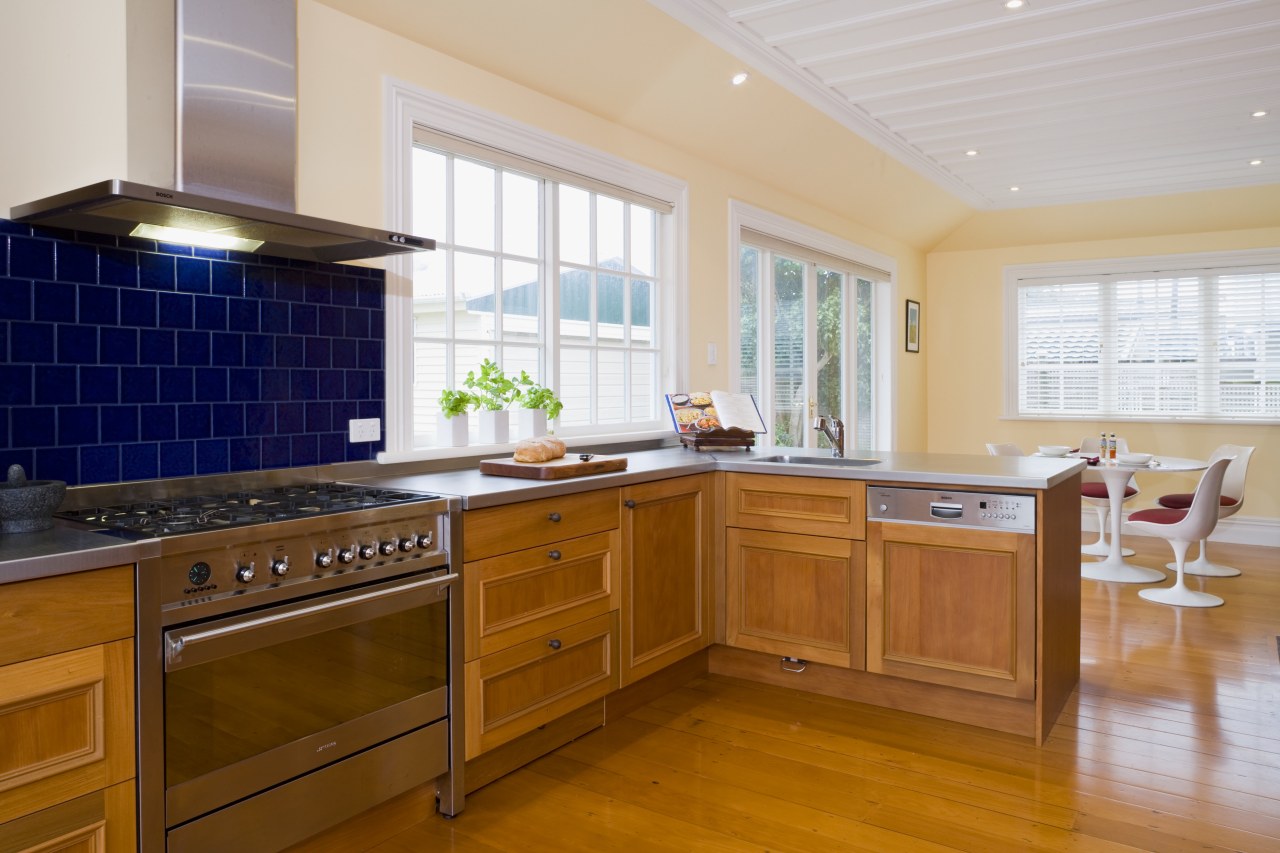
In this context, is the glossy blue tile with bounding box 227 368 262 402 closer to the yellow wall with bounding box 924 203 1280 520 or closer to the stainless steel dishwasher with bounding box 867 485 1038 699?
the stainless steel dishwasher with bounding box 867 485 1038 699

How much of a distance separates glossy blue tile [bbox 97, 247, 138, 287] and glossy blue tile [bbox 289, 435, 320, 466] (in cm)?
63

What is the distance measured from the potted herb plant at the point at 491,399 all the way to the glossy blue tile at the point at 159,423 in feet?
3.74

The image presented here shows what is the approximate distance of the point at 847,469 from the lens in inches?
125

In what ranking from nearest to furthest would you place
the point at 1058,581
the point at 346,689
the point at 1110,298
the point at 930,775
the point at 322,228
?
1. the point at 346,689
2. the point at 322,228
3. the point at 930,775
4. the point at 1058,581
5. the point at 1110,298

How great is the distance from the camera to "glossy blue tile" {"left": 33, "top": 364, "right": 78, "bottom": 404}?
2.08m

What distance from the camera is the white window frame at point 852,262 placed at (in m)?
4.83

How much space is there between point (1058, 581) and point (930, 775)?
34.6 inches

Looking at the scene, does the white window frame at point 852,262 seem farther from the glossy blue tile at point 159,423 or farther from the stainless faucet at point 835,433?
the glossy blue tile at point 159,423

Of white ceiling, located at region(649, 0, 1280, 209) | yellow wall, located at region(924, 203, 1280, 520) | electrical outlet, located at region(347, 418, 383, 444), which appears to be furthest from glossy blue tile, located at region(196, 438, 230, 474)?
yellow wall, located at region(924, 203, 1280, 520)

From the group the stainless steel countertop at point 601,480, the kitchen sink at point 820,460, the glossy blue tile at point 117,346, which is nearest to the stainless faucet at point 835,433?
the kitchen sink at point 820,460

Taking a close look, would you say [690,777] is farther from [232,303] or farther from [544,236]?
[544,236]

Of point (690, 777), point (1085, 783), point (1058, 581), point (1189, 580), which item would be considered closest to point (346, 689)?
point (690, 777)

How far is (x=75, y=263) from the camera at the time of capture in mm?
2139

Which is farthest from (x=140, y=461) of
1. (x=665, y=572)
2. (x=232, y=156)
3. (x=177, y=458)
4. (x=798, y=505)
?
(x=798, y=505)
